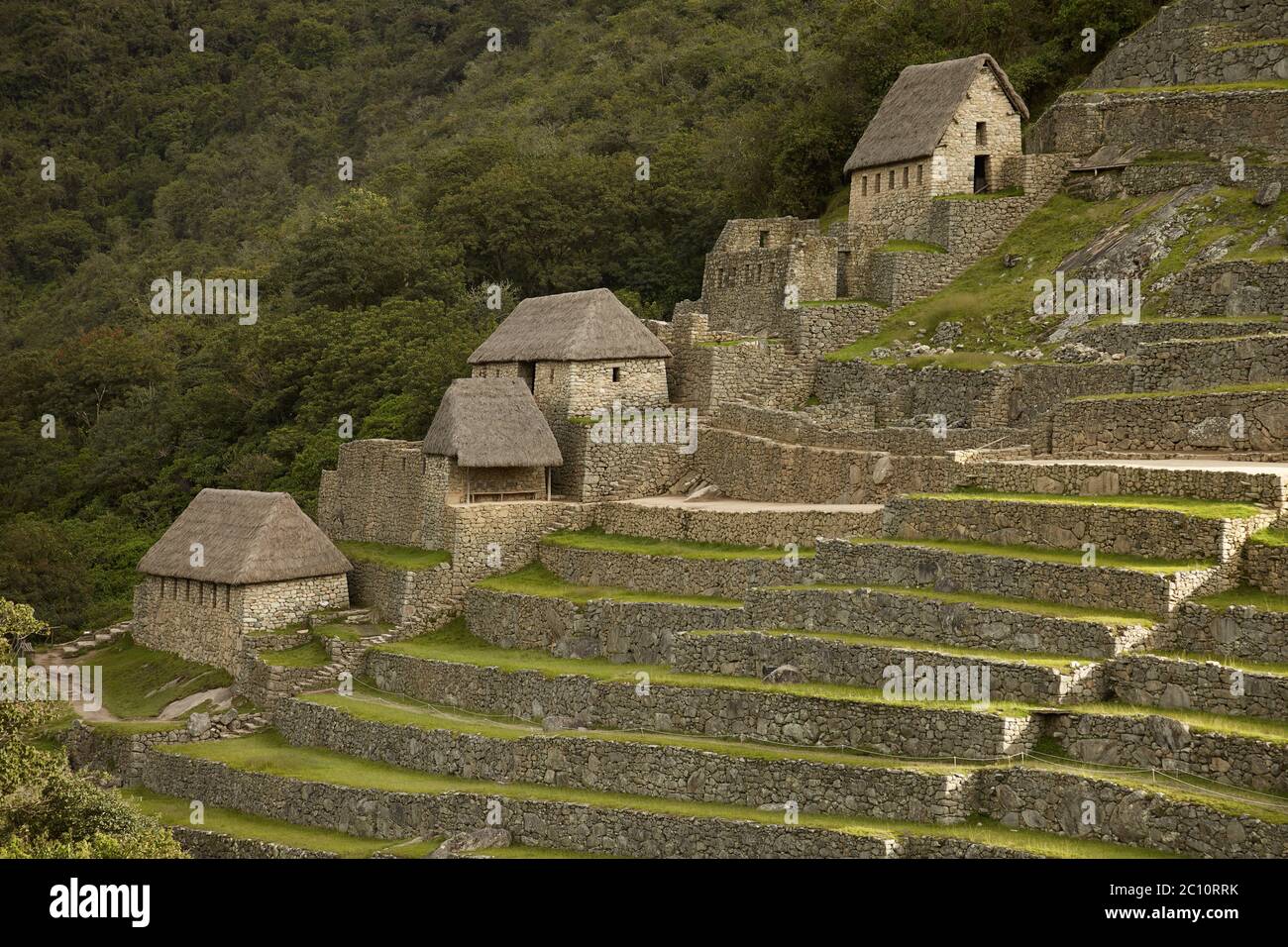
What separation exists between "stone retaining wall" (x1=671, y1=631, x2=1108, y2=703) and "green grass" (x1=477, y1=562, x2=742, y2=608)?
A: 165cm

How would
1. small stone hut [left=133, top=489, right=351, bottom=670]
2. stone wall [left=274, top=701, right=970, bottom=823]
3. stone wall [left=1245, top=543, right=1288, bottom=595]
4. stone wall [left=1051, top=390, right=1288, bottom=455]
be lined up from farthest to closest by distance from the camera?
small stone hut [left=133, top=489, right=351, bottom=670] < stone wall [left=1051, top=390, right=1288, bottom=455] < stone wall [left=1245, top=543, right=1288, bottom=595] < stone wall [left=274, top=701, right=970, bottom=823]

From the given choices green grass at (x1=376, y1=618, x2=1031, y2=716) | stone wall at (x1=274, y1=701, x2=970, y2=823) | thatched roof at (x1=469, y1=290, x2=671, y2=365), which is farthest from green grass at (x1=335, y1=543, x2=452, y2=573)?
thatched roof at (x1=469, y1=290, x2=671, y2=365)

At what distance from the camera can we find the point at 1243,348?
31281mm

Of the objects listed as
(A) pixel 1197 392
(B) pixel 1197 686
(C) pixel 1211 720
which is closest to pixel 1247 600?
(B) pixel 1197 686

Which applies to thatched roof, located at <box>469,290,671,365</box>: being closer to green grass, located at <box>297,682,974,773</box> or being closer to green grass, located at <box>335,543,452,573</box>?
green grass, located at <box>335,543,452,573</box>

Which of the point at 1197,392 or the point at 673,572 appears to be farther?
the point at 673,572

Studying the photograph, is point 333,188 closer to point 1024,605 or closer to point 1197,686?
point 1024,605

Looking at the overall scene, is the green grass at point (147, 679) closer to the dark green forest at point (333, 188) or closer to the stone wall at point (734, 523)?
the dark green forest at point (333, 188)

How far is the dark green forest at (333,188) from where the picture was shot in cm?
4778

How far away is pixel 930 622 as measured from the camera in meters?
26.2

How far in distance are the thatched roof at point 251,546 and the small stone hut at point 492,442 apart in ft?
10.0

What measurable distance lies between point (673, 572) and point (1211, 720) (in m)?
11.8

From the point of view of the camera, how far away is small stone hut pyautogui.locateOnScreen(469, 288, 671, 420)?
37.3m

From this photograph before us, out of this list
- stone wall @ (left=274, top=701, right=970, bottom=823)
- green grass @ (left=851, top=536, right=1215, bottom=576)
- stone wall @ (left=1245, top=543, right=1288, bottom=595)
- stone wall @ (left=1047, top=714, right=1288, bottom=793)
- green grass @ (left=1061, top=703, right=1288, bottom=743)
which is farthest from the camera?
green grass @ (left=851, top=536, right=1215, bottom=576)
